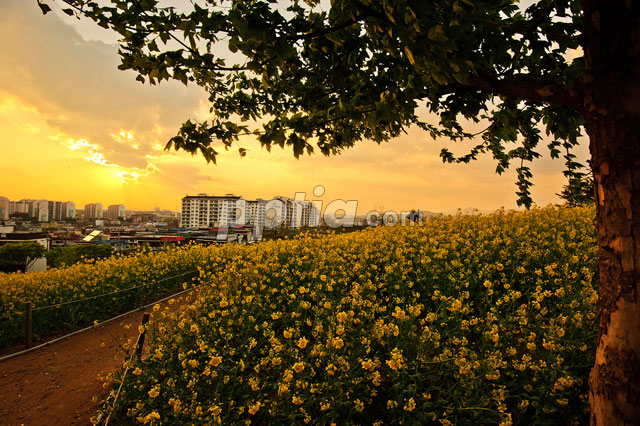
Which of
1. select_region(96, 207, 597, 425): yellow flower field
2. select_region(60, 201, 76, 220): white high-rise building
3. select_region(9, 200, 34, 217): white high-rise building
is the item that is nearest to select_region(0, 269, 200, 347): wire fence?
select_region(96, 207, 597, 425): yellow flower field

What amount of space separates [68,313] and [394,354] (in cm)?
955

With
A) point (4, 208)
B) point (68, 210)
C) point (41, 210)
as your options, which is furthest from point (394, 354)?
point (68, 210)

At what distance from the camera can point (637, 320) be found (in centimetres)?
188

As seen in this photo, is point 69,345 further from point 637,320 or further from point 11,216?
point 11,216

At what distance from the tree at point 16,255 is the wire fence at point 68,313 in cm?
5263

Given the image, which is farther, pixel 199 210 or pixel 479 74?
pixel 199 210

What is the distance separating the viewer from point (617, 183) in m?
1.89

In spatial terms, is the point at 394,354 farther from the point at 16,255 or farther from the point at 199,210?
the point at 199,210

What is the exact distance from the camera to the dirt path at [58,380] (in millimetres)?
4633

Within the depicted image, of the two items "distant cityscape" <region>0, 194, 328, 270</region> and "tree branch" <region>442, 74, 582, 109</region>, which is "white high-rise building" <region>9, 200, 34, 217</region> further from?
"tree branch" <region>442, 74, 582, 109</region>

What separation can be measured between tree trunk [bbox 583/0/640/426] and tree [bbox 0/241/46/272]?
63.9 meters

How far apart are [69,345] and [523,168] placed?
970 cm

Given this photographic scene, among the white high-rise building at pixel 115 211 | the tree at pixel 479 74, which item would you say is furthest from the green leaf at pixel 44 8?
the white high-rise building at pixel 115 211

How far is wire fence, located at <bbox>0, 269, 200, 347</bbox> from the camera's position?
308 inches
